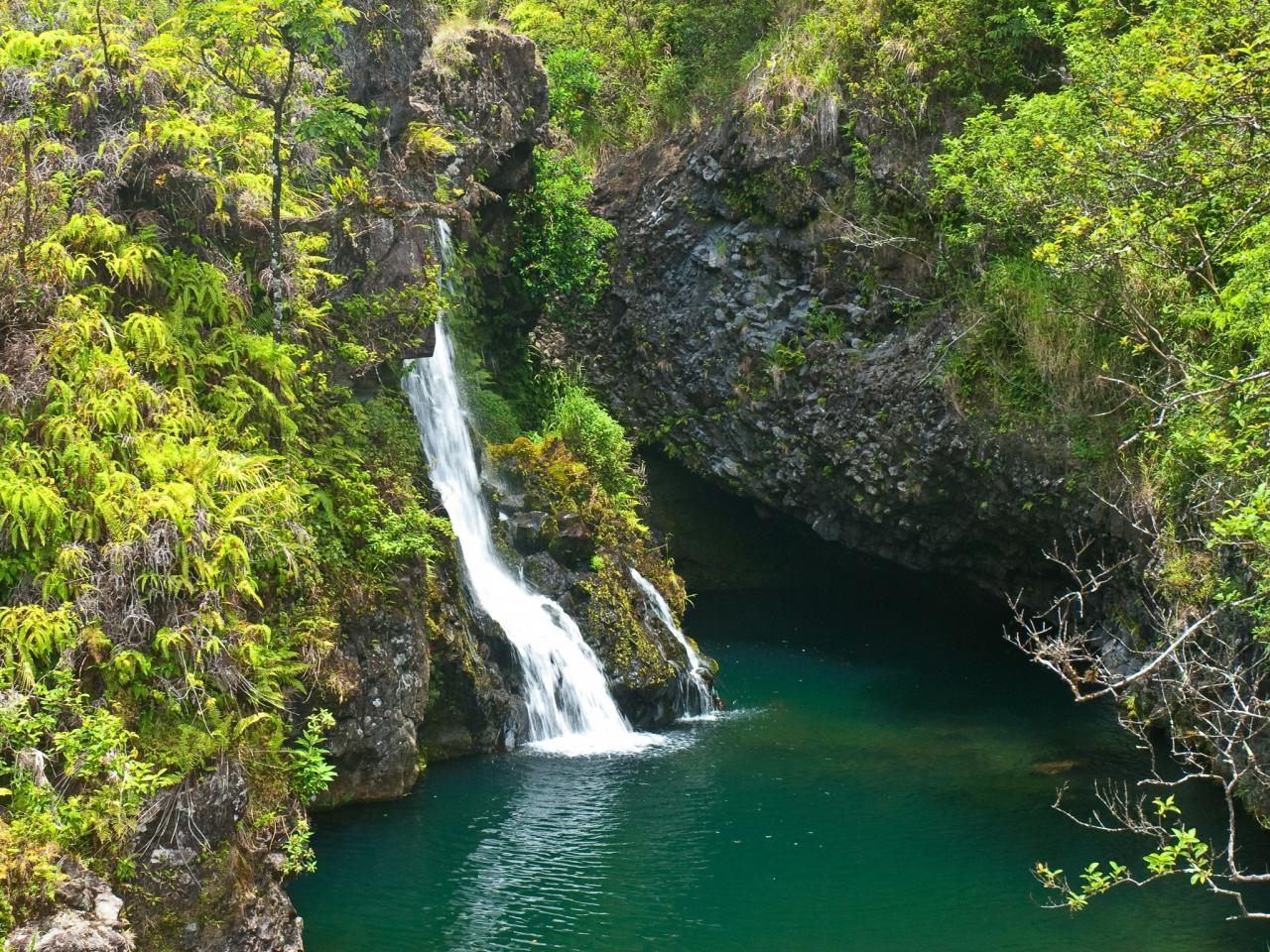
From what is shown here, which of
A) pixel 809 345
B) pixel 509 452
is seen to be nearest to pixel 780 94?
pixel 809 345

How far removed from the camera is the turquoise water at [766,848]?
9859 millimetres

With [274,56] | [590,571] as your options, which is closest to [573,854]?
[590,571]

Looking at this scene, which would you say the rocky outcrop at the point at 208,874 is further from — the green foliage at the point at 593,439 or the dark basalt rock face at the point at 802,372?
the dark basalt rock face at the point at 802,372

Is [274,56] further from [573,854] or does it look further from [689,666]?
[689,666]

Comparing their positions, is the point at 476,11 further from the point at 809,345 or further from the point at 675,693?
the point at 675,693

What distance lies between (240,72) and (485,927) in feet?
29.4

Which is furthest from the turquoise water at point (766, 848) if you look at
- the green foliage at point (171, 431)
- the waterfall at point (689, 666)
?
the green foliage at point (171, 431)

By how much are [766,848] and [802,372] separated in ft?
33.7

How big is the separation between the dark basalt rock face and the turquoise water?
3418 millimetres

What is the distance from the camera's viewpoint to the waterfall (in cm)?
1752

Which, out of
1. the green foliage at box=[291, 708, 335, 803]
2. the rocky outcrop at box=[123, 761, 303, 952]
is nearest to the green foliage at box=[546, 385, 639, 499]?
the green foliage at box=[291, 708, 335, 803]

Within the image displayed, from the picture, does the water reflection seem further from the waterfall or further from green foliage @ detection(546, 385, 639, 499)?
green foliage @ detection(546, 385, 639, 499)

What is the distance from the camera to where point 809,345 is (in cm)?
2023

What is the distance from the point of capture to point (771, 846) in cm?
1195
